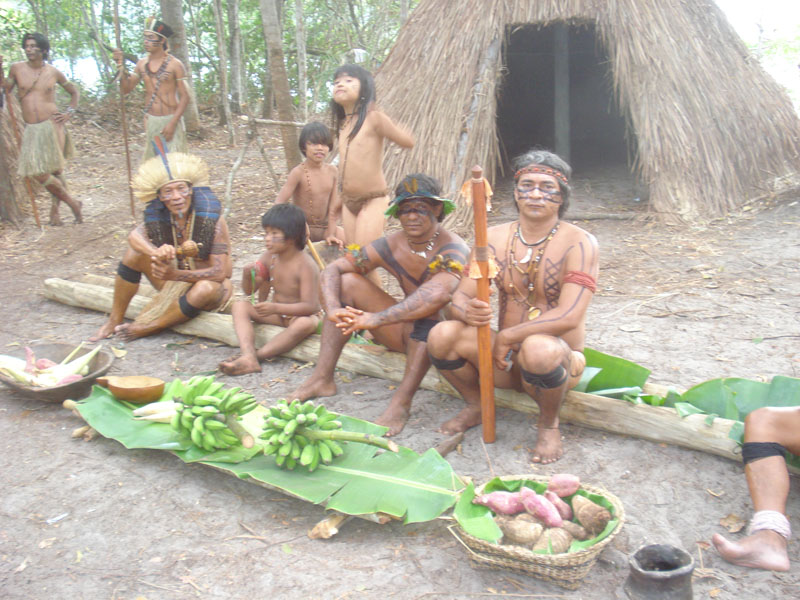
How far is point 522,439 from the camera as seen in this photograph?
3078mm

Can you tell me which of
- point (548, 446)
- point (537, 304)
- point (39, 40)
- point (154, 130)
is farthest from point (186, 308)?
point (39, 40)

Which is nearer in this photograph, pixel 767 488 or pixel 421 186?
pixel 767 488

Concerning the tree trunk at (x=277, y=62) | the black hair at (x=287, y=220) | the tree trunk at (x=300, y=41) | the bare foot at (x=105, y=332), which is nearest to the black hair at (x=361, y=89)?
the black hair at (x=287, y=220)

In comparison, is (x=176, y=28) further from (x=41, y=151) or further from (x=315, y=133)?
(x=315, y=133)

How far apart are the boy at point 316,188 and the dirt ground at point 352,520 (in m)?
1.31

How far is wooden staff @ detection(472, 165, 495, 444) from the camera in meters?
2.64

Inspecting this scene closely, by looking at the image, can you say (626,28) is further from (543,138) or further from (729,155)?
(543,138)

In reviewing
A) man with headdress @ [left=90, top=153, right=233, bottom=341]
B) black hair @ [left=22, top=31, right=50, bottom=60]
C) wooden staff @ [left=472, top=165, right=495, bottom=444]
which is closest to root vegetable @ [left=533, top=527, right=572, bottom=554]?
wooden staff @ [left=472, top=165, right=495, bottom=444]

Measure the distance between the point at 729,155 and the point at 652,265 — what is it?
212cm

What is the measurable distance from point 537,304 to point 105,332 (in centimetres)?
300

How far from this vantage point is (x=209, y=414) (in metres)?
2.77

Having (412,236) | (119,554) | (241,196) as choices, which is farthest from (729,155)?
(119,554)

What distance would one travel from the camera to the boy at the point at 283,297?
158 inches

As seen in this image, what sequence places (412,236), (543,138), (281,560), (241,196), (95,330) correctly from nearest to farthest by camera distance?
(281,560), (412,236), (95,330), (241,196), (543,138)
